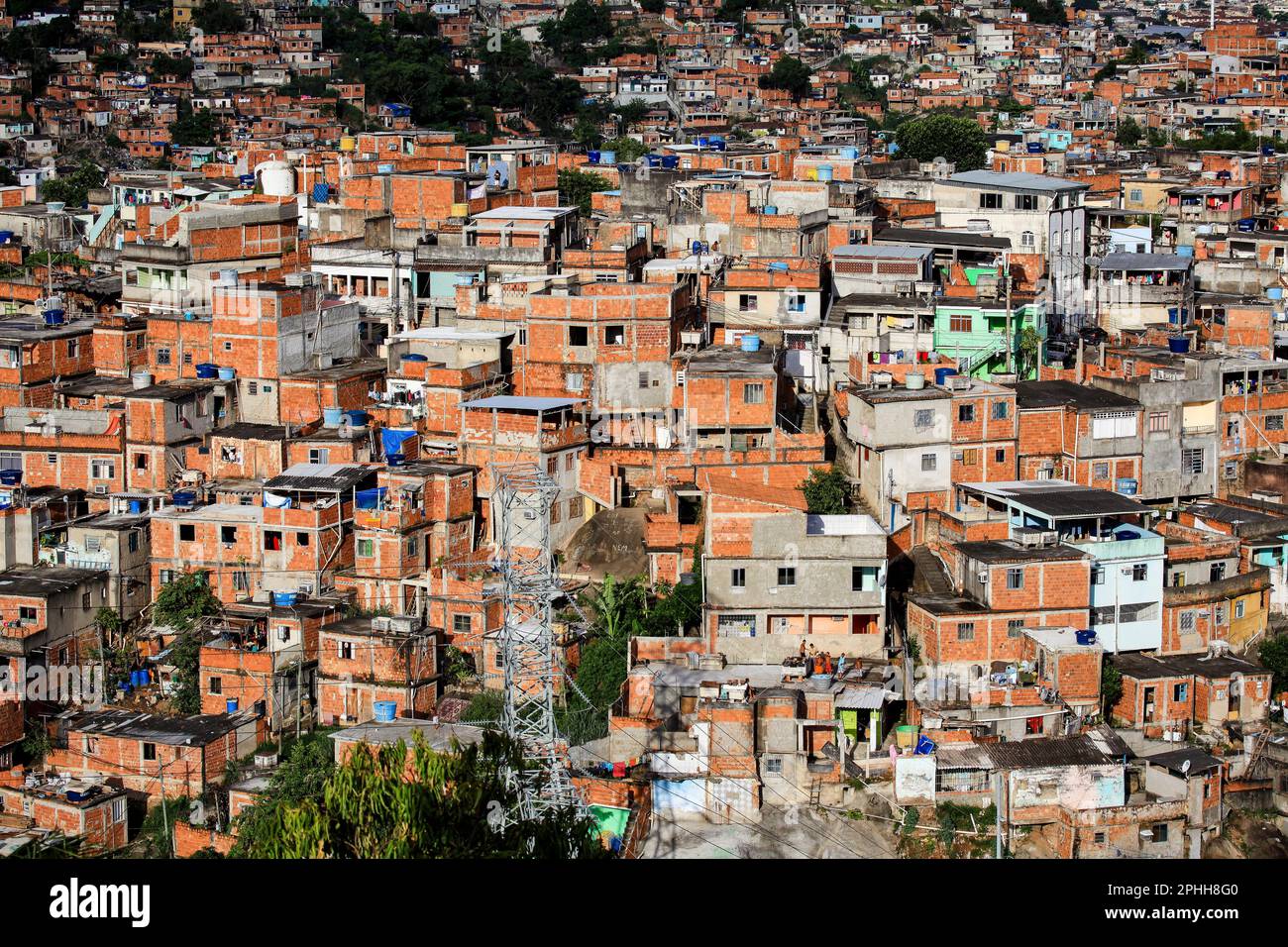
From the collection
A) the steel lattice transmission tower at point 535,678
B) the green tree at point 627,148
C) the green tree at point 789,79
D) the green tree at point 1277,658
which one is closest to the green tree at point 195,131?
the green tree at point 627,148

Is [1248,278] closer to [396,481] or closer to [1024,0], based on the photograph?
[396,481]

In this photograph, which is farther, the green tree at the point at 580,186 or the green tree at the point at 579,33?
the green tree at the point at 579,33

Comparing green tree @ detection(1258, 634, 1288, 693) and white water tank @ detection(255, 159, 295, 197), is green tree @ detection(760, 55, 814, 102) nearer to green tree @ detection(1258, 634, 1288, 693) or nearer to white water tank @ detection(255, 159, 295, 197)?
white water tank @ detection(255, 159, 295, 197)

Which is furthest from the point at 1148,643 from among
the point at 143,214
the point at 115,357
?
the point at 143,214

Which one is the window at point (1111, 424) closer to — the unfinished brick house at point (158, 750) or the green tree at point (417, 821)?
the unfinished brick house at point (158, 750)

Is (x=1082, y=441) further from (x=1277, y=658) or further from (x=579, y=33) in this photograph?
(x=579, y=33)

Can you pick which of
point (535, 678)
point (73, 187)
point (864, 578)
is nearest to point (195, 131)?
point (73, 187)
